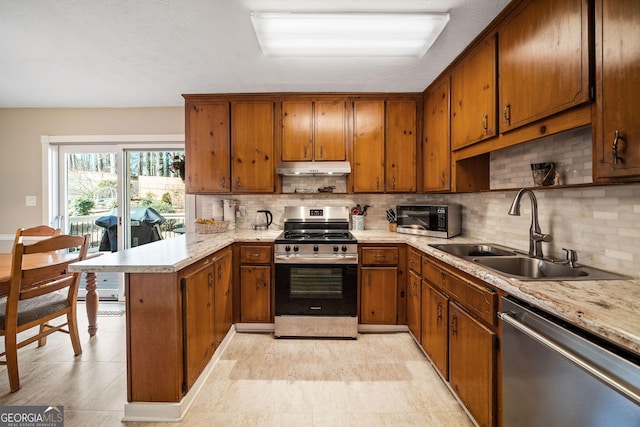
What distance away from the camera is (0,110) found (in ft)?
11.9

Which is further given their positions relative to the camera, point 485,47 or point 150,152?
point 150,152

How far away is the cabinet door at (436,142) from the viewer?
8.57 ft

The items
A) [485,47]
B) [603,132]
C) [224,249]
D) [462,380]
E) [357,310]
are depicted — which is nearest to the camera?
[603,132]

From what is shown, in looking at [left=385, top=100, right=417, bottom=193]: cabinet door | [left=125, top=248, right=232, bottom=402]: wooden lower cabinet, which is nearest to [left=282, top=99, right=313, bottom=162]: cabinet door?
[left=385, top=100, right=417, bottom=193]: cabinet door

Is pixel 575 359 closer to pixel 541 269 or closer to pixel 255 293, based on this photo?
pixel 541 269

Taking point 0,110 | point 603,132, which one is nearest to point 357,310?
point 603,132

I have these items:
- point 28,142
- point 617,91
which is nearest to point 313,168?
point 617,91

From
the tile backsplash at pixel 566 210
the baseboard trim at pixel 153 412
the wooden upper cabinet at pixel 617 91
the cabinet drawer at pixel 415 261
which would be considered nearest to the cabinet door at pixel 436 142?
the tile backsplash at pixel 566 210

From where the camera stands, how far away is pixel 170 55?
235cm

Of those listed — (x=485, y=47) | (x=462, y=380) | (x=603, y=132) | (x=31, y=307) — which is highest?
(x=485, y=47)

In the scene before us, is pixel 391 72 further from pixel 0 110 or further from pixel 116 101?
pixel 0 110

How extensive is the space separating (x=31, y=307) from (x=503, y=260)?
3.39 meters

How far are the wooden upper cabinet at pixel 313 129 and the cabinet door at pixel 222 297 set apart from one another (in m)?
1.32

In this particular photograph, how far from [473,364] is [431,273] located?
0.71 meters
